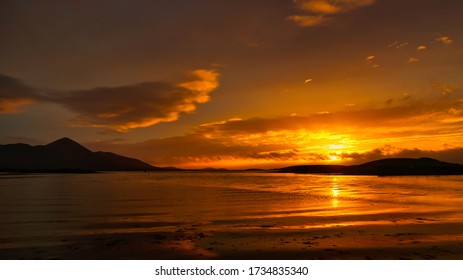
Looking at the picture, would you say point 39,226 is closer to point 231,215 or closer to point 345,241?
point 231,215

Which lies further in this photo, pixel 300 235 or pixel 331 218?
pixel 331 218

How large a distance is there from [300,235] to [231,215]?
7.79 metres

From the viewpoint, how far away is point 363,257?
13.3 meters

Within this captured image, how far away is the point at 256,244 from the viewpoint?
592 inches

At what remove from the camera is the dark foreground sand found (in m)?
13.6

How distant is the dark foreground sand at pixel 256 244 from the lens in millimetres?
Answer: 13625

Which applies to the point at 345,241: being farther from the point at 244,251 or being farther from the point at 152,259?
the point at 152,259

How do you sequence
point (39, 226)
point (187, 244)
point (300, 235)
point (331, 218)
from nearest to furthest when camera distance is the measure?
point (187, 244) → point (300, 235) → point (39, 226) → point (331, 218)

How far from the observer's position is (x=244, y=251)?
46.1 feet

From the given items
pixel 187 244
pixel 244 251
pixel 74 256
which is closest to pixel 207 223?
pixel 187 244

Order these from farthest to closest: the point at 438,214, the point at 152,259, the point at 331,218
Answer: the point at 438,214
the point at 331,218
the point at 152,259
